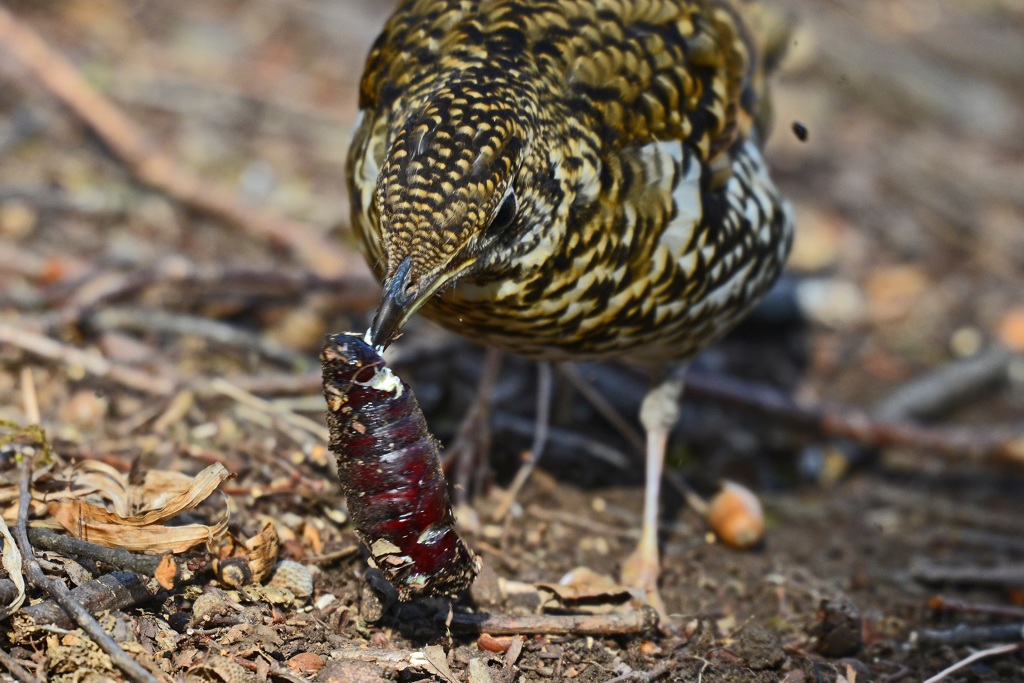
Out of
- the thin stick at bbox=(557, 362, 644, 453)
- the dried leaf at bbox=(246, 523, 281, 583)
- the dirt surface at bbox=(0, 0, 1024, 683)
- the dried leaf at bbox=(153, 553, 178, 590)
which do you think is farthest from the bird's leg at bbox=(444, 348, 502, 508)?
the dried leaf at bbox=(153, 553, 178, 590)

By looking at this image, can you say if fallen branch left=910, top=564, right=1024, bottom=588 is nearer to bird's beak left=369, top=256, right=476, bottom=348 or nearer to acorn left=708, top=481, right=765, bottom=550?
acorn left=708, top=481, right=765, bottom=550

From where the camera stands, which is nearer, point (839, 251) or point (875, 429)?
point (875, 429)

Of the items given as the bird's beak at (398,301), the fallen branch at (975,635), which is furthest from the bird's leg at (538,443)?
the bird's beak at (398,301)

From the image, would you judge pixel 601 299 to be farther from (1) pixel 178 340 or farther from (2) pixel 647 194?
(1) pixel 178 340

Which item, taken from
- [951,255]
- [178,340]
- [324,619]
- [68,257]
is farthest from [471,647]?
[951,255]

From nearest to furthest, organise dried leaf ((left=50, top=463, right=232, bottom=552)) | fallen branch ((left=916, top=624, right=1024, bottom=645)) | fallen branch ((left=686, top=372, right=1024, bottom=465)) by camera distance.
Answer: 1. dried leaf ((left=50, top=463, right=232, bottom=552))
2. fallen branch ((left=916, top=624, right=1024, bottom=645))
3. fallen branch ((left=686, top=372, right=1024, bottom=465))

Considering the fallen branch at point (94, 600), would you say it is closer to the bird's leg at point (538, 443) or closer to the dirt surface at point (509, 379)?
the dirt surface at point (509, 379)
